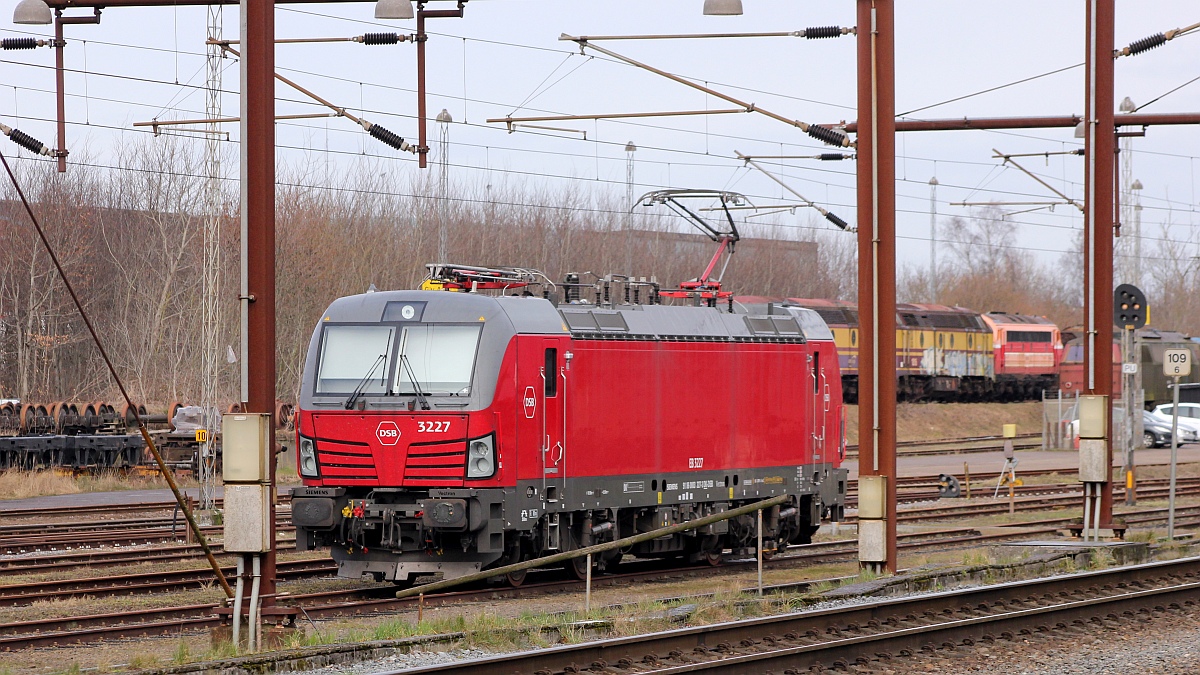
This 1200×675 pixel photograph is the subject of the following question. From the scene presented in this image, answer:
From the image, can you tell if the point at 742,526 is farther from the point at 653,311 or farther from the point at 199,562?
the point at 199,562

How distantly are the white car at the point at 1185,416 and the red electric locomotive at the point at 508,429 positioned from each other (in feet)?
116

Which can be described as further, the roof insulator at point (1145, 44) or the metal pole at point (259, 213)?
the roof insulator at point (1145, 44)

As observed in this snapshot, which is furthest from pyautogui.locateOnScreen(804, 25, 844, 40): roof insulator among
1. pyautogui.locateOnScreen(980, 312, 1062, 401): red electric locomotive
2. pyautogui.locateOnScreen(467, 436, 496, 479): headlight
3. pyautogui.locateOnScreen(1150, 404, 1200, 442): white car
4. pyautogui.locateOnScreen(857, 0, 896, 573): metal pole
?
pyautogui.locateOnScreen(980, 312, 1062, 401): red electric locomotive

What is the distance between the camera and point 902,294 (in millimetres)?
→ 102062

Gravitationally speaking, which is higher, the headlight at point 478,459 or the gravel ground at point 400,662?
the headlight at point 478,459

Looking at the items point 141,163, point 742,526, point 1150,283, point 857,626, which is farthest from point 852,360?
point 1150,283

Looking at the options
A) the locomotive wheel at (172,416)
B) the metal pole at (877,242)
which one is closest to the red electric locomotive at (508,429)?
the metal pole at (877,242)

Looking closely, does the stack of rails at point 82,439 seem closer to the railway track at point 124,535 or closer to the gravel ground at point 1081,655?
the railway track at point 124,535

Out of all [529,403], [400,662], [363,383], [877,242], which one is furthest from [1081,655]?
[363,383]

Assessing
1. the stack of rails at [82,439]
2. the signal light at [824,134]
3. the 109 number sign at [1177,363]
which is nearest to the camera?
the signal light at [824,134]

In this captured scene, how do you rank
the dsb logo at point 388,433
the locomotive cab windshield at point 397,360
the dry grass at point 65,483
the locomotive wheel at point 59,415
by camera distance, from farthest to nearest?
the locomotive wheel at point 59,415
the dry grass at point 65,483
the locomotive cab windshield at point 397,360
the dsb logo at point 388,433

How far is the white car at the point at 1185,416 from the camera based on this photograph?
5075cm

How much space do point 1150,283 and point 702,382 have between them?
10730cm

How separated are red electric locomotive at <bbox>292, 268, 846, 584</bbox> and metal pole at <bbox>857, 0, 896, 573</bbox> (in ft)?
10.2
